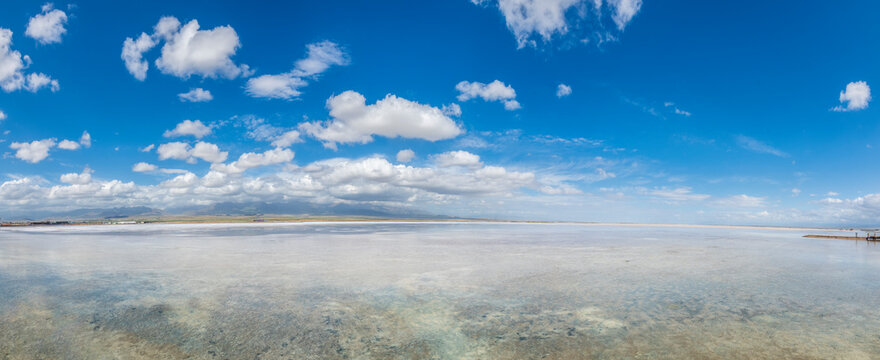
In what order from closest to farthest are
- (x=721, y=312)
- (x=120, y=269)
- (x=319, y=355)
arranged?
(x=319, y=355)
(x=721, y=312)
(x=120, y=269)

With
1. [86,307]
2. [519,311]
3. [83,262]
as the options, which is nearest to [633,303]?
[519,311]

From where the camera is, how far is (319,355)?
6.53m

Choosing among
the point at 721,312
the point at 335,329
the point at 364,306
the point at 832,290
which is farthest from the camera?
the point at 832,290

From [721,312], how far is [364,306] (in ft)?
28.0

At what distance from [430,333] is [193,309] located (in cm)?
599

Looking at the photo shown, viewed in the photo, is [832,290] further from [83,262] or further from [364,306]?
[83,262]

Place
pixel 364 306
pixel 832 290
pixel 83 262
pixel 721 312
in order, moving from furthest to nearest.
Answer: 1. pixel 83 262
2. pixel 832 290
3. pixel 364 306
4. pixel 721 312

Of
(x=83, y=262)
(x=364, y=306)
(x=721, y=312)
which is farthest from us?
(x=83, y=262)

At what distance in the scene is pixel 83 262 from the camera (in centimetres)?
1848

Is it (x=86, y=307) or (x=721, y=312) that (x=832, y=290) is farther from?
(x=86, y=307)

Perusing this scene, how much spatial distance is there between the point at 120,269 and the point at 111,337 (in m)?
11.2

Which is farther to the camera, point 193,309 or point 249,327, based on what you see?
point 193,309

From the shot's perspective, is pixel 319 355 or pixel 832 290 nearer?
pixel 319 355

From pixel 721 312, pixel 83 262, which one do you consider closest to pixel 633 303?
pixel 721 312
